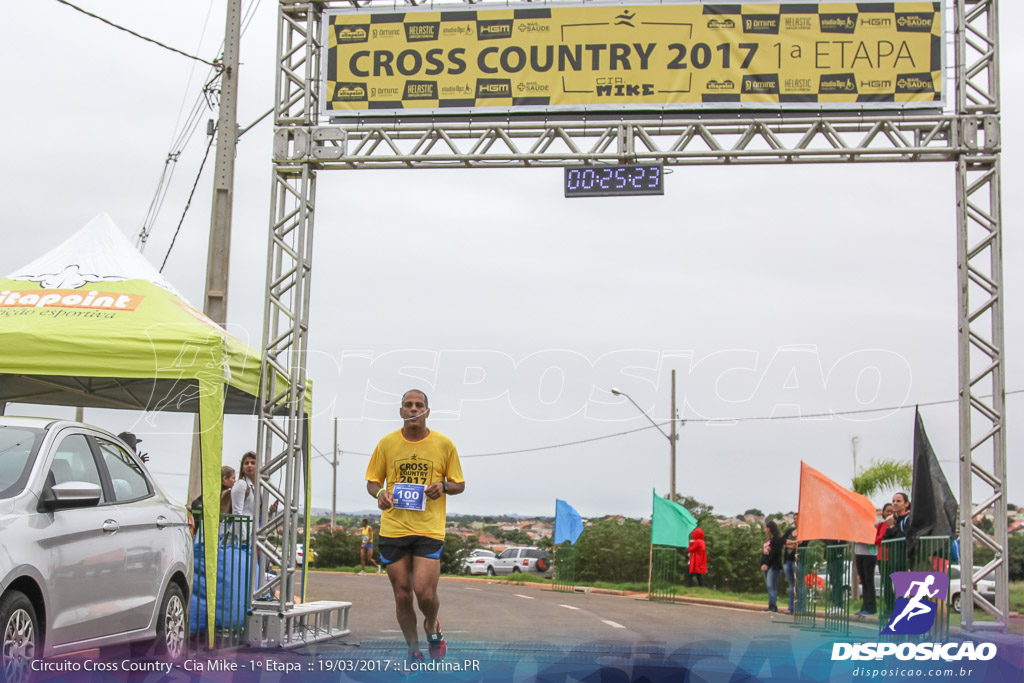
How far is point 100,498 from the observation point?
7.70 meters

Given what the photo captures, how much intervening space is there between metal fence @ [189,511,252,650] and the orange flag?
331 inches

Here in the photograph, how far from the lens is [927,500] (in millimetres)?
13039

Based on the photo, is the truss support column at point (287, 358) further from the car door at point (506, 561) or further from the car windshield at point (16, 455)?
the car door at point (506, 561)

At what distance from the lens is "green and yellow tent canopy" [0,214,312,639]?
10562 mm

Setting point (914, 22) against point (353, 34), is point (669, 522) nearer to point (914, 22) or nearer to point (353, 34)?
point (914, 22)

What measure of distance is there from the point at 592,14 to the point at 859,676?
26.3 ft

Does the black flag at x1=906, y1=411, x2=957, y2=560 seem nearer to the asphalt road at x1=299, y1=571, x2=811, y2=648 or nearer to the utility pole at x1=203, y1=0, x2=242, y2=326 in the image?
the asphalt road at x1=299, y1=571, x2=811, y2=648

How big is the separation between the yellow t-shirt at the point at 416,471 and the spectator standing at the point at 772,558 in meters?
12.9

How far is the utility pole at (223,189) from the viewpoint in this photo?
56.8ft


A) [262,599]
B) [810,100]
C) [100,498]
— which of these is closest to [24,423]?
[100,498]

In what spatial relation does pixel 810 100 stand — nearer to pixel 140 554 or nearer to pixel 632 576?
pixel 140 554

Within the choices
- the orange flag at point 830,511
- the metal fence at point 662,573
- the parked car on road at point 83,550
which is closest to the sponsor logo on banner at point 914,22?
the orange flag at point 830,511

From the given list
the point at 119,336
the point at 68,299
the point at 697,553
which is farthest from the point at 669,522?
the point at 119,336

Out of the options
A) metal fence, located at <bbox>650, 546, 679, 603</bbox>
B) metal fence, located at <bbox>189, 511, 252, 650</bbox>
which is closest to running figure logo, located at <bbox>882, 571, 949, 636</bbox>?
metal fence, located at <bbox>189, 511, 252, 650</bbox>
